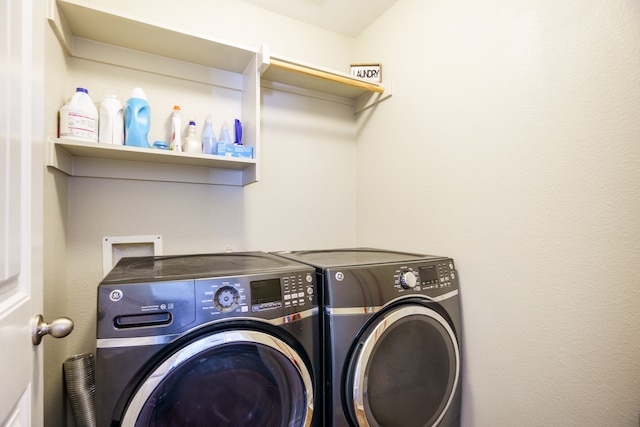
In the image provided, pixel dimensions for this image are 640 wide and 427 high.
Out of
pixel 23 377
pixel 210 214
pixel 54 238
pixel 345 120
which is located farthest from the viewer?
pixel 345 120

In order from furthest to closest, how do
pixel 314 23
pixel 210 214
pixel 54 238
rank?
pixel 314 23 < pixel 210 214 < pixel 54 238

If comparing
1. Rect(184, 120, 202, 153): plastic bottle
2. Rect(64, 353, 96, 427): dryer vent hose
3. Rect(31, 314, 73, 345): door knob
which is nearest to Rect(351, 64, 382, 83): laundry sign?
Rect(184, 120, 202, 153): plastic bottle

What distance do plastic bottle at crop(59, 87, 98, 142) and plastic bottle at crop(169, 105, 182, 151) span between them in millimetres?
304

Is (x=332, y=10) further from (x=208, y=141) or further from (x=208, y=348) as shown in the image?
(x=208, y=348)

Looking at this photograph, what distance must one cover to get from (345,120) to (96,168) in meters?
1.49

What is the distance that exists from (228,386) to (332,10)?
204cm

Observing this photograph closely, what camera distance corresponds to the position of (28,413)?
2.14 feet

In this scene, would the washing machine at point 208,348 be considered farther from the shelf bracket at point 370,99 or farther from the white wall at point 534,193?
the shelf bracket at point 370,99

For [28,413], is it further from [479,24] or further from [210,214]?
[479,24]

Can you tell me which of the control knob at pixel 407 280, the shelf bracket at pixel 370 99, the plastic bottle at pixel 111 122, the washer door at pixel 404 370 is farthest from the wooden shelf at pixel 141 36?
the washer door at pixel 404 370

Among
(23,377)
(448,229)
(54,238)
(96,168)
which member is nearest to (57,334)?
(23,377)

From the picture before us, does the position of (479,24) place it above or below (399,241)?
above

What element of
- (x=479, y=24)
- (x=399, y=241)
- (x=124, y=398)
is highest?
(x=479, y=24)

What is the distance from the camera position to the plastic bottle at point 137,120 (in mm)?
1342
